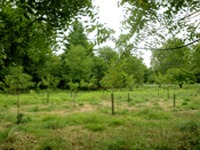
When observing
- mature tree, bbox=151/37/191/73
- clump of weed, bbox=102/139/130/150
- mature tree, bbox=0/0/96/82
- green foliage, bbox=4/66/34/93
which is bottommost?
clump of weed, bbox=102/139/130/150

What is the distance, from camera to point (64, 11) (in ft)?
7.68

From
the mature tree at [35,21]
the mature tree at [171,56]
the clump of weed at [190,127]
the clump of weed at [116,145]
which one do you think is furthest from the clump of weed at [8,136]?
the clump of weed at [190,127]

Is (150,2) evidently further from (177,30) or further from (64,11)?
(64,11)

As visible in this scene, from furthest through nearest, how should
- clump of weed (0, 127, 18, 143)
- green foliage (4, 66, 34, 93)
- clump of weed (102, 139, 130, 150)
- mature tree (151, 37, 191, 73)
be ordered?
green foliage (4, 66, 34, 93) → clump of weed (0, 127, 18, 143) → clump of weed (102, 139, 130, 150) → mature tree (151, 37, 191, 73)

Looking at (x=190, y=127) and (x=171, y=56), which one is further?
(x=190, y=127)

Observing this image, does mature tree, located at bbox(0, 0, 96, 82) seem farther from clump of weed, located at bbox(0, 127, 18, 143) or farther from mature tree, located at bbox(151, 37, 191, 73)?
clump of weed, located at bbox(0, 127, 18, 143)

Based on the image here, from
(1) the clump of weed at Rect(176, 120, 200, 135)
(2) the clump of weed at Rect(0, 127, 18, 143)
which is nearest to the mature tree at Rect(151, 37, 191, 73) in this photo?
(1) the clump of weed at Rect(176, 120, 200, 135)

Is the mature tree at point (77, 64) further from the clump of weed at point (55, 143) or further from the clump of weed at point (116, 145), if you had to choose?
the clump of weed at point (116, 145)

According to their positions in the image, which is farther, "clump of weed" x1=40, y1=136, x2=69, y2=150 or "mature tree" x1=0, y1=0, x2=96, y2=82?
"clump of weed" x1=40, y1=136, x2=69, y2=150

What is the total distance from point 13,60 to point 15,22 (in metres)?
1.30

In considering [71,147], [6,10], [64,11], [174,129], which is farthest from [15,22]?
[174,129]

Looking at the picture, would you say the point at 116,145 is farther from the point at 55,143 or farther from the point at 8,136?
the point at 8,136

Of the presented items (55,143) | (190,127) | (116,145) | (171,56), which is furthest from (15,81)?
(190,127)

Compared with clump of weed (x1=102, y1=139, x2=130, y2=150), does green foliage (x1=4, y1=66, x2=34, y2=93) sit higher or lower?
higher
